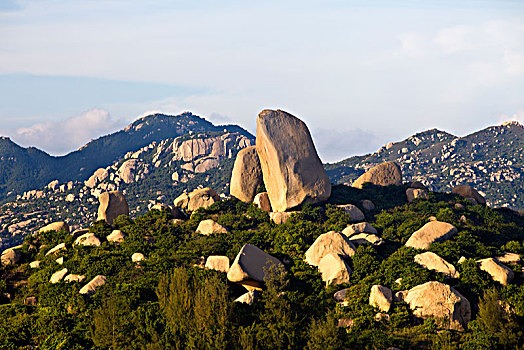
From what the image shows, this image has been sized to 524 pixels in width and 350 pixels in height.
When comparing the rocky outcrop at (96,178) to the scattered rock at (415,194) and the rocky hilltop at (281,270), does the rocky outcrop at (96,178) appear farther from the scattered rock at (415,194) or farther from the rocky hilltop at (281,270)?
the scattered rock at (415,194)

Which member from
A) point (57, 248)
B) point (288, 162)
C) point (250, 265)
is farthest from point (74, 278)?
point (288, 162)

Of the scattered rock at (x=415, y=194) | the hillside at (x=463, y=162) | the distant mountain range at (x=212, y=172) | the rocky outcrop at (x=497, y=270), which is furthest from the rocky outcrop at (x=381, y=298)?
the hillside at (x=463, y=162)

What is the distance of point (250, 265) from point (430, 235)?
15.7 metres

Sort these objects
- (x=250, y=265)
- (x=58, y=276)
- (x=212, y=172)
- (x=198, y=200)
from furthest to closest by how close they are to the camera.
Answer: (x=212, y=172), (x=198, y=200), (x=58, y=276), (x=250, y=265)

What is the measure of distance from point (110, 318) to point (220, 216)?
2429 cm

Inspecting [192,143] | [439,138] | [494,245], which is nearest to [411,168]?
[439,138]

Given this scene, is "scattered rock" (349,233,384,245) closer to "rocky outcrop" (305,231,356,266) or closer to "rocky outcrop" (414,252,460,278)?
"rocky outcrop" (305,231,356,266)

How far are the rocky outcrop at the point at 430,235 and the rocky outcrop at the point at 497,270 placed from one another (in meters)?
4.77

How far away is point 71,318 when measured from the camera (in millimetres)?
30516

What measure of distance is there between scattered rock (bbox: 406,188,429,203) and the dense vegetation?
128 inches

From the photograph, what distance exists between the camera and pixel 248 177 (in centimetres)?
5556

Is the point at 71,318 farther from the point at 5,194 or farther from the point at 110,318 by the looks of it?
the point at 5,194

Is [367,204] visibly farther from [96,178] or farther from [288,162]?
[96,178]

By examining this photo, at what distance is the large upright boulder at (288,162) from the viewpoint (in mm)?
48469
